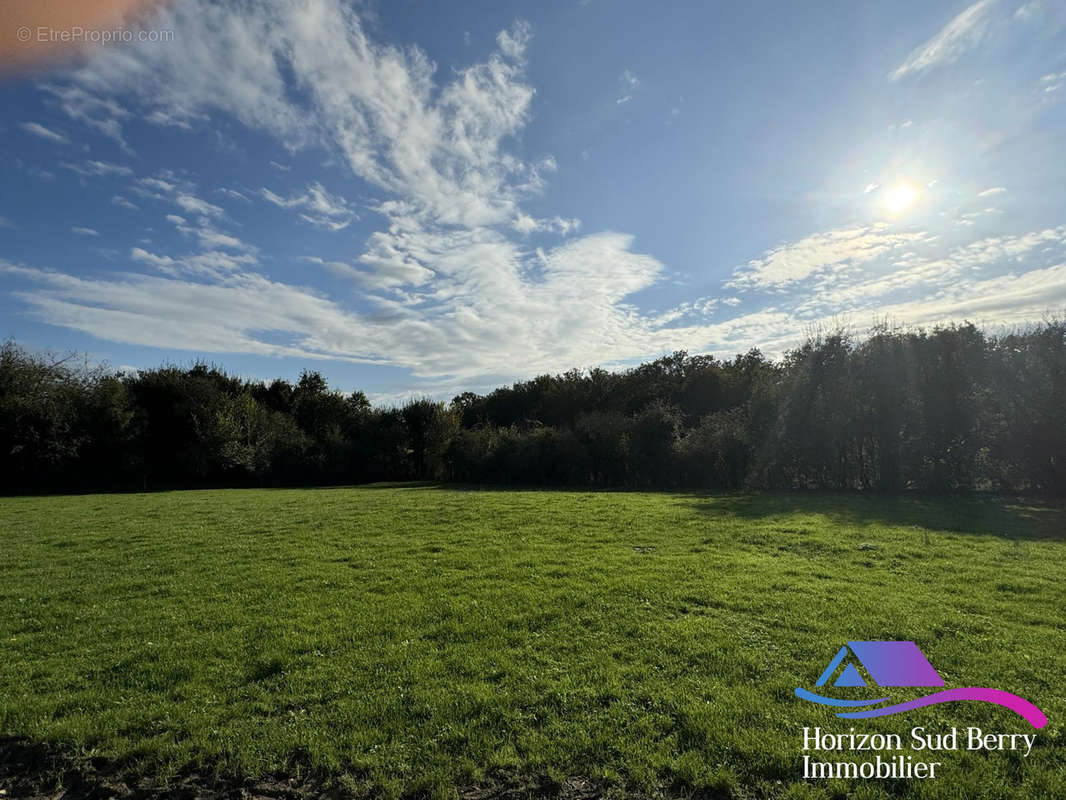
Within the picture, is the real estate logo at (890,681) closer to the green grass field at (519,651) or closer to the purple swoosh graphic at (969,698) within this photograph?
the purple swoosh graphic at (969,698)

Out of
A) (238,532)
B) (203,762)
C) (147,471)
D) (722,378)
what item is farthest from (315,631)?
(722,378)

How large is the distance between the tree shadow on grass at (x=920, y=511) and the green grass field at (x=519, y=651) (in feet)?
5.56

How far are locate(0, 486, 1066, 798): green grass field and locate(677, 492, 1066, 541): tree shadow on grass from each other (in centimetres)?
169

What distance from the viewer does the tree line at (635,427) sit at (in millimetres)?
22688

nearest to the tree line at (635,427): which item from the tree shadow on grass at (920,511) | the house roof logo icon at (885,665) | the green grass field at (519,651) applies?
the tree shadow on grass at (920,511)

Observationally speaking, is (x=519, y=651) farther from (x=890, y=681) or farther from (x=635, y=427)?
(x=635, y=427)

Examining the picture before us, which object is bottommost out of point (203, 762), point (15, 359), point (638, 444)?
point (203, 762)

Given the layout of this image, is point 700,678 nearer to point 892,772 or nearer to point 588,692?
point 588,692

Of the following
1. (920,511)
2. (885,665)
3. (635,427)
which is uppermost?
(635,427)

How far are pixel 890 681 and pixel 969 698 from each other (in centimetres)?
64

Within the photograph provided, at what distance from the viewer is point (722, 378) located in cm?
4434

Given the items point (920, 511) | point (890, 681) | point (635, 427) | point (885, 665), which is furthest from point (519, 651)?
point (635, 427)

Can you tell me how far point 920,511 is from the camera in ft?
57.3

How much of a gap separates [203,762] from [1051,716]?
25.3 ft
